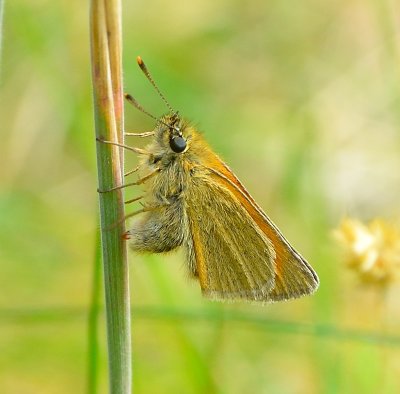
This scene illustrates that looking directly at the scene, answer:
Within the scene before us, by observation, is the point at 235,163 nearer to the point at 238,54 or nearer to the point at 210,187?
the point at 238,54

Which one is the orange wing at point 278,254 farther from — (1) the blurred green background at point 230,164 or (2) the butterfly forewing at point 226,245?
(1) the blurred green background at point 230,164

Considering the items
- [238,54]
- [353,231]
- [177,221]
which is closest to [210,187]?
[177,221]

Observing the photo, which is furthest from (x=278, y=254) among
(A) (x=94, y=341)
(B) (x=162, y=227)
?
(A) (x=94, y=341)

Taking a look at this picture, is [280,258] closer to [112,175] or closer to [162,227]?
[162,227]

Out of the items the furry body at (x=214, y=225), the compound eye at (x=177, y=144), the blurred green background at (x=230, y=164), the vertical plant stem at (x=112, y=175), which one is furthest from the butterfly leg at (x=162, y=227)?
the vertical plant stem at (x=112, y=175)

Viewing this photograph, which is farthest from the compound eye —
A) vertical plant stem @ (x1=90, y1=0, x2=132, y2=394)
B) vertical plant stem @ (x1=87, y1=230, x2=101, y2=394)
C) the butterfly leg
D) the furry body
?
vertical plant stem @ (x1=90, y1=0, x2=132, y2=394)

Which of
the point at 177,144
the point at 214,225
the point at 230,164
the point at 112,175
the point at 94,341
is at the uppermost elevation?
the point at 230,164

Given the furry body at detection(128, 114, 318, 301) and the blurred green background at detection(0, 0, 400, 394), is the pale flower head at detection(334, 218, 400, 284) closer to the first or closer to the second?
the blurred green background at detection(0, 0, 400, 394)
